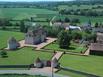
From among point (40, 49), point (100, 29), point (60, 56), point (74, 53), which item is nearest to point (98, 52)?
point (74, 53)

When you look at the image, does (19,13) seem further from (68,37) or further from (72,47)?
(68,37)

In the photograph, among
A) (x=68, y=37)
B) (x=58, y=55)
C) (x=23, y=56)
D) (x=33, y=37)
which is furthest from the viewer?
(x=33, y=37)

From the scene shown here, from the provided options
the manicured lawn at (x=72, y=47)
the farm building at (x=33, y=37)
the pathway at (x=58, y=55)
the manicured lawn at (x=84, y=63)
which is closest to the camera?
the manicured lawn at (x=84, y=63)

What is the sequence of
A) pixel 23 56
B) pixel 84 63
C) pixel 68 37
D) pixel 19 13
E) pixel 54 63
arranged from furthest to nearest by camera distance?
1. pixel 19 13
2. pixel 68 37
3. pixel 23 56
4. pixel 84 63
5. pixel 54 63

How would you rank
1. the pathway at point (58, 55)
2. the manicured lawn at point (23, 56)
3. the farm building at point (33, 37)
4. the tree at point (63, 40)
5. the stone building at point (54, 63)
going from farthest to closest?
the farm building at point (33, 37)
the tree at point (63, 40)
the pathway at point (58, 55)
the manicured lawn at point (23, 56)
the stone building at point (54, 63)

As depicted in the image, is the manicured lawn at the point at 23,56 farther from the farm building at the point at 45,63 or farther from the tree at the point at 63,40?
the tree at the point at 63,40

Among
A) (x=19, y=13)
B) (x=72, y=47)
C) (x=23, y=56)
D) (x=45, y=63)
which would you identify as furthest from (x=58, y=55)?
(x=19, y=13)

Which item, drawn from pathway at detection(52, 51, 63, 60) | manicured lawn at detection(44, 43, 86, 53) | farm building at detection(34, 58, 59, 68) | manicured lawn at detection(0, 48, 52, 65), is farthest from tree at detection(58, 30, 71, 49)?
farm building at detection(34, 58, 59, 68)

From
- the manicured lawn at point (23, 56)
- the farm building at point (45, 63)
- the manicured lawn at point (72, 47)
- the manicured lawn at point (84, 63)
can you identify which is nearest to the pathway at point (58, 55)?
the manicured lawn at point (84, 63)
